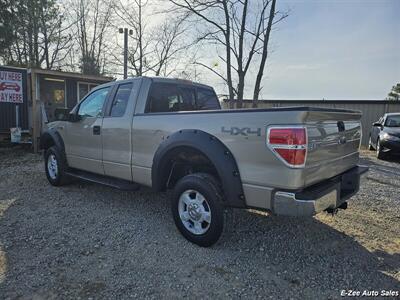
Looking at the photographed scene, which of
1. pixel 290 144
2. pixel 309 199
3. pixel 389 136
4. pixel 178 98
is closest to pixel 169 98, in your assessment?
pixel 178 98

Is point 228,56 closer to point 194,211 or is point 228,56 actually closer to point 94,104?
point 94,104

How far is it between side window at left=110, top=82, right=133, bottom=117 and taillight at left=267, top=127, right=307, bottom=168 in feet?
8.04

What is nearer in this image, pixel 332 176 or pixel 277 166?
pixel 277 166

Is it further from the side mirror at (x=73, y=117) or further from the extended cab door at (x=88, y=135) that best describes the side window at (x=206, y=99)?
the side mirror at (x=73, y=117)

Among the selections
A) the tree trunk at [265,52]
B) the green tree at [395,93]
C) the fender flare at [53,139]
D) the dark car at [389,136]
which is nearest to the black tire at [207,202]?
the fender flare at [53,139]

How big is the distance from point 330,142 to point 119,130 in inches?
109

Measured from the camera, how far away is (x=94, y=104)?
5305 mm

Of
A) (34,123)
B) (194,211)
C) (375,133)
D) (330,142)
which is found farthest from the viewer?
(375,133)

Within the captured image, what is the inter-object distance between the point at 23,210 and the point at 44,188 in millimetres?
1283

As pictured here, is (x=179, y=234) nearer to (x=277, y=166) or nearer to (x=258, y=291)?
(x=258, y=291)

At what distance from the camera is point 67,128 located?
572 centimetres

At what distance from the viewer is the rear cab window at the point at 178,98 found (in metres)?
4.45

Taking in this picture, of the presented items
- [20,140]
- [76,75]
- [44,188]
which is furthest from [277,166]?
[76,75]

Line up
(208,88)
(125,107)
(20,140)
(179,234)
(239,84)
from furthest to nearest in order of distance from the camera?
(239,84)
(20,140)
(208,88)
(125,107)
(179,234)
